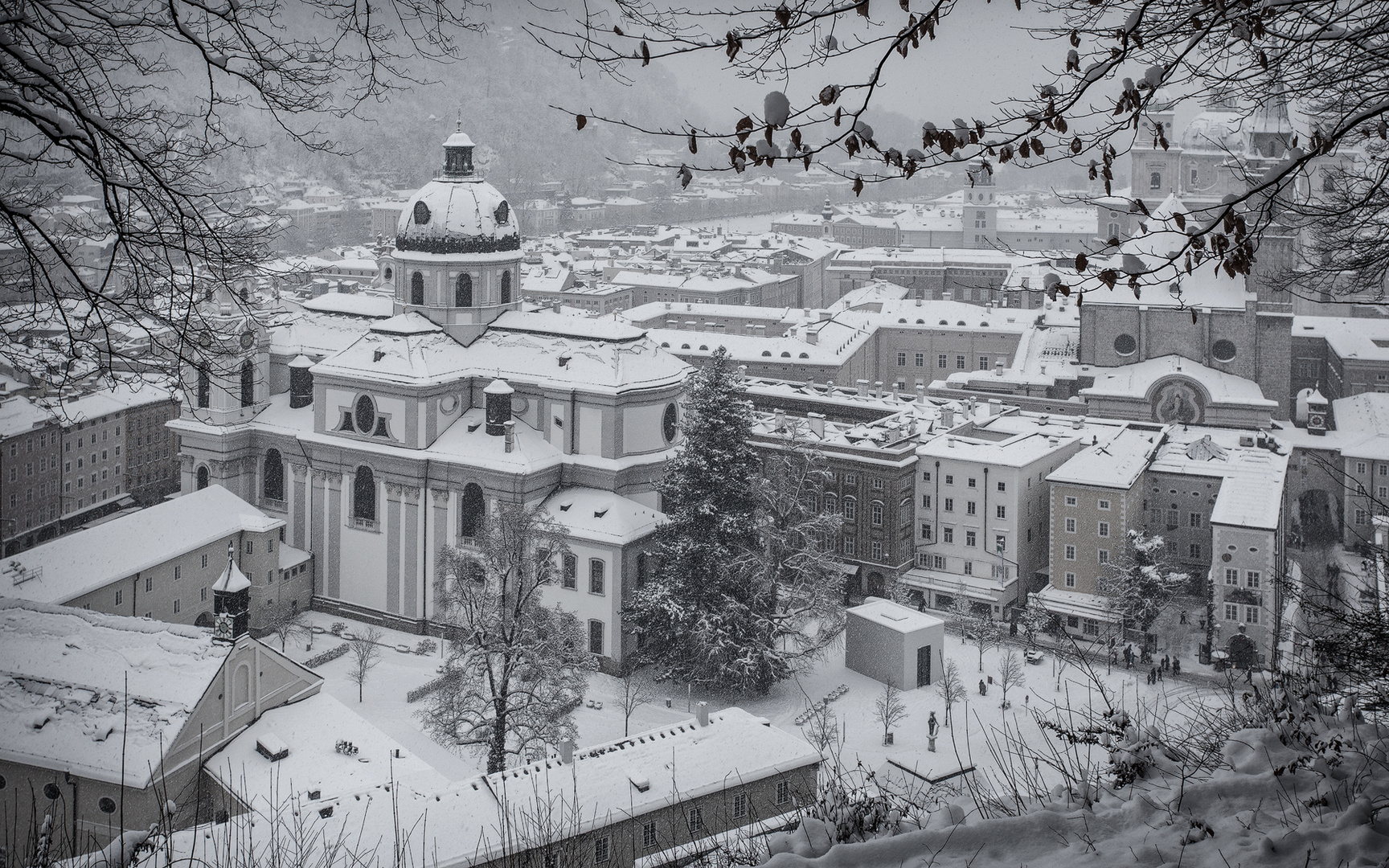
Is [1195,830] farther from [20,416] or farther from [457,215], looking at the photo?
[20,416]

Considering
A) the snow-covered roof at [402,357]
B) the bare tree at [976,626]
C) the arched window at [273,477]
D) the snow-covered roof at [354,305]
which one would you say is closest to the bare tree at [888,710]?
the bare tree at [976,626]

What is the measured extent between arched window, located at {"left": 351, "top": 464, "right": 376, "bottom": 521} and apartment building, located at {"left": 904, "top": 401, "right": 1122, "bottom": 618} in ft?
44.4

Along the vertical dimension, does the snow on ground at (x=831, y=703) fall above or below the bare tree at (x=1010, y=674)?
below

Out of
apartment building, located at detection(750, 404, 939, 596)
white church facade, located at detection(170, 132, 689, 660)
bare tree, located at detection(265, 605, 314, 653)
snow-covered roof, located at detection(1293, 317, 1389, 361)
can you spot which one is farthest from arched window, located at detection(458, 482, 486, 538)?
snow-covered roof, located at detection(1293, 317, 1389, 361)

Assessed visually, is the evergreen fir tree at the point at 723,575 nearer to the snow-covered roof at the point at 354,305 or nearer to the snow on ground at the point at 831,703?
the snow on ground at the point at 831,703

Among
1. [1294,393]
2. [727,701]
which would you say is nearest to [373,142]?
[1294,393]

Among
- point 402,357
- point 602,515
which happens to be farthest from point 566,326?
point 602,515

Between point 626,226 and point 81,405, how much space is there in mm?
77319

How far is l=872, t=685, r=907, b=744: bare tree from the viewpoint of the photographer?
25.3 meters

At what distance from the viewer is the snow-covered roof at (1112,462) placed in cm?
3312

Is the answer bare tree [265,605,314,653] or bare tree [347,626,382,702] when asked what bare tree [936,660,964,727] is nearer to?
bare tree [347,626,382,702]

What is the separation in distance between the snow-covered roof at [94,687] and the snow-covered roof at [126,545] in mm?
4267

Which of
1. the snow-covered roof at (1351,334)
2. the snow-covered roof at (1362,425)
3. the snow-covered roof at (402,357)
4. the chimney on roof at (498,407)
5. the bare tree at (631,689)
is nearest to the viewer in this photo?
the bare tree at (631,689)

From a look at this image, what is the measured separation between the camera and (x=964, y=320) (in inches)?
2199
